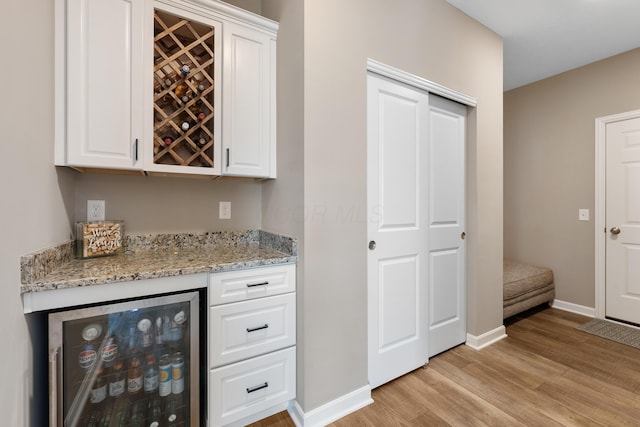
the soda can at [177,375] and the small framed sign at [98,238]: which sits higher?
the small framed sign at [98,238]

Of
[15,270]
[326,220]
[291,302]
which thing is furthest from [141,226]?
[326,220]

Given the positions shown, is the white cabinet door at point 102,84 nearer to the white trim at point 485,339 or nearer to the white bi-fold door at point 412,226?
Answer: the white bi-fold door at point 412,226

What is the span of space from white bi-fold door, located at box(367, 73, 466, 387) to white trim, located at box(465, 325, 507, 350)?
6cm

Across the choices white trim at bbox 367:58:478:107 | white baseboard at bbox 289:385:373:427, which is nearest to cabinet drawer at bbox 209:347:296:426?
white baseboard at bbox 289:385:373:427

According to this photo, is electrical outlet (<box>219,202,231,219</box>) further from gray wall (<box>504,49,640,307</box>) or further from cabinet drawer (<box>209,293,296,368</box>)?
gray wall (<box>504,49,640,307</box>)

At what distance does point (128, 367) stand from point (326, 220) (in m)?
1.18

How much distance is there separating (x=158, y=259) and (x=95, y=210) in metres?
0.50

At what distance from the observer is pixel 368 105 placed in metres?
1.76

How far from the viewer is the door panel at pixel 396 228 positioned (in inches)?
A: 71.4

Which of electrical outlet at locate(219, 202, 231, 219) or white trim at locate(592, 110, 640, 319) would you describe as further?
white trim at locate(592, 110, 640, 319)

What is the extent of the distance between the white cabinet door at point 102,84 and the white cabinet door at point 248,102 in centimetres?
44

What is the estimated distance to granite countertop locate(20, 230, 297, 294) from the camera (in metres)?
1.09

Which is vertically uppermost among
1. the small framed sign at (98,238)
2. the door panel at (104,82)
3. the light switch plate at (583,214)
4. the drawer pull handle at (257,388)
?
the door panel at (104,82)

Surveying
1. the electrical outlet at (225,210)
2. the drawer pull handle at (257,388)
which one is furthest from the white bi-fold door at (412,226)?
the electrical outlet at (225,210)
